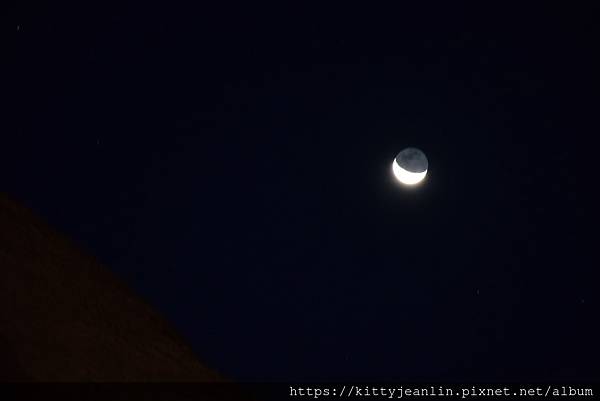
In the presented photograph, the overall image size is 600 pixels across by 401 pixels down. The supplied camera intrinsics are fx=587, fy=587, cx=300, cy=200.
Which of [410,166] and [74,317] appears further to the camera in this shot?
[74,317]

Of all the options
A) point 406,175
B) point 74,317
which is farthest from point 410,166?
point 74,317

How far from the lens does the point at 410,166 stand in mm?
6488

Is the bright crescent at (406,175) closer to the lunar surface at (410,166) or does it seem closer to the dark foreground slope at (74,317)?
the lunar surface at (410,166)

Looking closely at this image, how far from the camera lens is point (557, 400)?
271 inches

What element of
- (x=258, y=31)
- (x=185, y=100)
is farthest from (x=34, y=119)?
(x=258, y=31)

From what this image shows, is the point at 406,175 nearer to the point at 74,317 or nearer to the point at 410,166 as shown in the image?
the point at 410,166

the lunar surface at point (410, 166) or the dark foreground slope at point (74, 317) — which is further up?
the lunar surface at point (410, 166)

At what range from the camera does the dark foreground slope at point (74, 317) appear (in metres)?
6.85

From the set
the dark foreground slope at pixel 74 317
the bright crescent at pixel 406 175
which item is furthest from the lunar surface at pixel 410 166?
the dark foreground slope at pixel 74 317

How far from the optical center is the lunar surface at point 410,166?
6.47m

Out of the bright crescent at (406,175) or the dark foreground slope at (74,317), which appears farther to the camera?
the dark foreground slope at (74,317)

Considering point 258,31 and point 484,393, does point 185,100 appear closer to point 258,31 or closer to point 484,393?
point 258,31

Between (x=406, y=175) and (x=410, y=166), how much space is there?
11cm

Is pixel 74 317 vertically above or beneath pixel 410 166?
beneath
